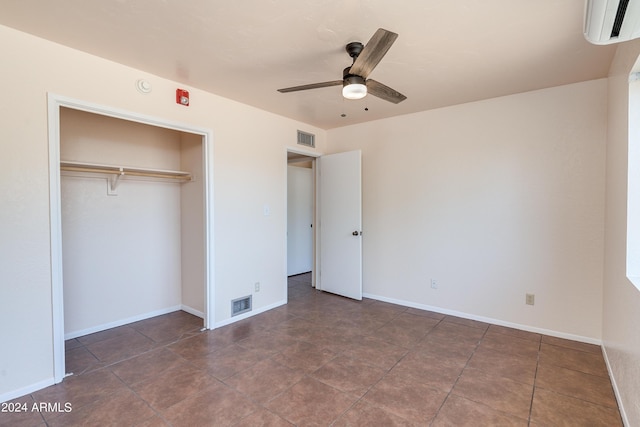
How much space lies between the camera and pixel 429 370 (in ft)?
8.00

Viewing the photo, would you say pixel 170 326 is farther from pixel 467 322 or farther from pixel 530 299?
pixel 530 299

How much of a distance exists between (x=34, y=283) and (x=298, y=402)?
2.05m

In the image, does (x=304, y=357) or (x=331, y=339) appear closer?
(x=304, y=357)

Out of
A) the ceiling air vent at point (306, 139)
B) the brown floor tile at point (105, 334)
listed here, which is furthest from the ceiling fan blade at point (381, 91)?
the brown floor tile at point (105, 334)

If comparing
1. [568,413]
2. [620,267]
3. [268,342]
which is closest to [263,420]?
[268,342]

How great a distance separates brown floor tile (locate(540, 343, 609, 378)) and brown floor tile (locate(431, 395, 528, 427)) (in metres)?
0.98

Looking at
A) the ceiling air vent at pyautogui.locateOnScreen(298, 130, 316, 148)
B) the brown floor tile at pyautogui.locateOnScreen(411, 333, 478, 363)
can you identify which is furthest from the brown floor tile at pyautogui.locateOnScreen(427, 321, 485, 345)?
the ceiling air vent at pyautogui.locateOnScreen(298, 130, 316, 148)

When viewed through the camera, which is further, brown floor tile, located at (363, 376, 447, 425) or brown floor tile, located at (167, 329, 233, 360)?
brown floor tile, located at (167, 329, 233, 360)

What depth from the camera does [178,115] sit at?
2936 mm

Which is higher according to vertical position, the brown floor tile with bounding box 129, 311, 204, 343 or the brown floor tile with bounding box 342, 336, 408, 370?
the brown floor tile with bounding box 129, 311, 204, 343

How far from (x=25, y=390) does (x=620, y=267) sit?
4227 millimetres

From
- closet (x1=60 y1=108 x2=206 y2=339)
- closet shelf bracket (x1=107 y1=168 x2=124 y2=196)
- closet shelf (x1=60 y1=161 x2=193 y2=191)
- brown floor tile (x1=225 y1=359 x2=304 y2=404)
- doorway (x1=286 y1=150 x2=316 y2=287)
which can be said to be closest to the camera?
brown floor tile (x1=225 y1=359 x2=304 y2=404)

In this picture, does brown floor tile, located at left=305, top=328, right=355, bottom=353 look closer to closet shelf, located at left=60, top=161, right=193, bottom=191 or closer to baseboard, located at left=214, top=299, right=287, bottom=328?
baseboard, located at left=214, top=299, right=287, bottom=328

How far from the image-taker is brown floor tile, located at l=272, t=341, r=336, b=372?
251 centimetres
